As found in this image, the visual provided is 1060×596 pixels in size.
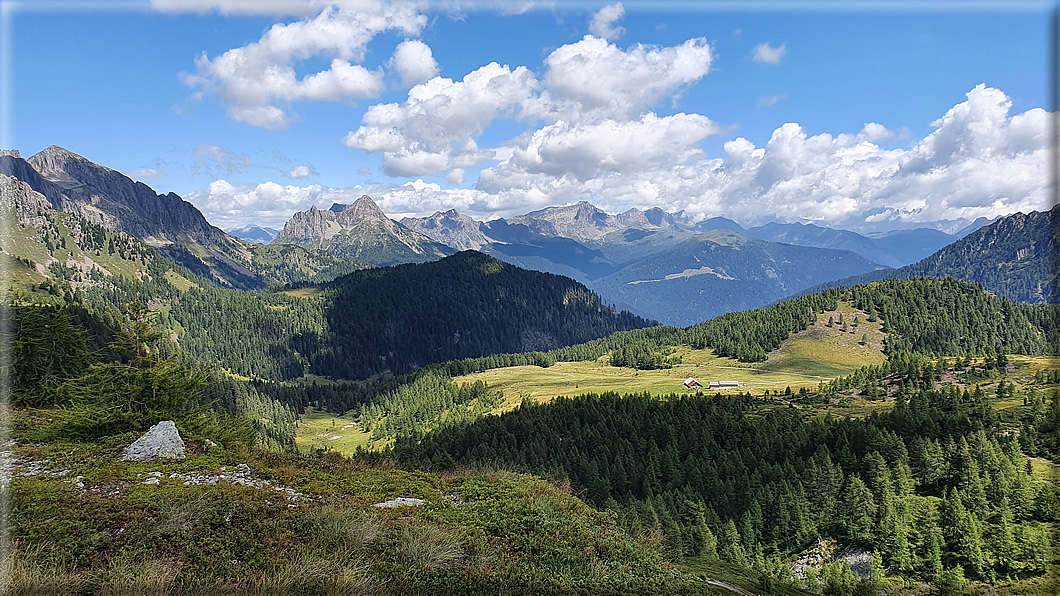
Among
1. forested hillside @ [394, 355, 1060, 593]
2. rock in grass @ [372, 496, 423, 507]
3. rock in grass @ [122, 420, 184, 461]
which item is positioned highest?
rock in grass @ [122, 420, 184, 461]

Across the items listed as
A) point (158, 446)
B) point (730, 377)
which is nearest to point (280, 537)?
point (158, 446)

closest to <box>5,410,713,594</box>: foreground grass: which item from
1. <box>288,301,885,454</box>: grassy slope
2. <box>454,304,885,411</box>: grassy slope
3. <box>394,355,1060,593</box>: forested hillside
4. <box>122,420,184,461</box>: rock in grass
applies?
<box>122,420,184,461</box>: rock in grass

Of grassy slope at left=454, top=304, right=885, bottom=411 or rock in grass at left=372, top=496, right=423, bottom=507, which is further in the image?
grassy slope at left=454, top=304, right=885, bottom=411

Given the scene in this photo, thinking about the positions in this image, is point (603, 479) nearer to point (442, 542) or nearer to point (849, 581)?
point (849, 581)

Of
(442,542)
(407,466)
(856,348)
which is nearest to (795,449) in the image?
(407,466)

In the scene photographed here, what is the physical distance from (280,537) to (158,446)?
1393 centimetres

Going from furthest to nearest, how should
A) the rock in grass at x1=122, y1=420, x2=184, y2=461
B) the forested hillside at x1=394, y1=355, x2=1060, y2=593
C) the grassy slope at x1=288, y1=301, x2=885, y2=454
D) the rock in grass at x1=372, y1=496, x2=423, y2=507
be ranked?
the grassy slope at x1=288, y1=301, x2=885, y2=454 → the forested hillside at x1=394, y1=355, x2=1060, y2=593 → the rock in grass at x1=122, y1=420, x2=184, y2=461 → the rock in grass at x1=372, y1=496, x2=423, y2=507

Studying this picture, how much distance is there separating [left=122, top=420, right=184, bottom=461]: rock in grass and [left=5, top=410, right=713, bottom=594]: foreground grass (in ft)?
2.41

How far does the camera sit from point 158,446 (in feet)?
79.6

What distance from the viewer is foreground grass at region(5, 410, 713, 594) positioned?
11852mm

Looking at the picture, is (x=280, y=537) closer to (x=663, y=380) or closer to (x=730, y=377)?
(x=663, y=380)

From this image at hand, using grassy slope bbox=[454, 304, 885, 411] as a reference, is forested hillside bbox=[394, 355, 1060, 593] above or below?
above

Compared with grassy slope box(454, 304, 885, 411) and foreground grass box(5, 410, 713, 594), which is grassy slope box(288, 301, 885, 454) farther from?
foreground grass box(5, 410, 713, 594)

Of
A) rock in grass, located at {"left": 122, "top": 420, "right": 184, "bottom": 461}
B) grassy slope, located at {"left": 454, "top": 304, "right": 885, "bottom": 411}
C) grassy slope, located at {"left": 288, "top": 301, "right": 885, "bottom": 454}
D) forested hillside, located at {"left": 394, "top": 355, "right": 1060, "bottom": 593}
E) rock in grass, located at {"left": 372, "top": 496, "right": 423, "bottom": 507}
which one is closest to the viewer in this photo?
rock in grass, located at {"left": 372, "top": 496, "right": 423, "bottom": 507}
